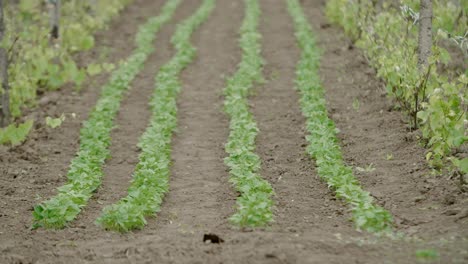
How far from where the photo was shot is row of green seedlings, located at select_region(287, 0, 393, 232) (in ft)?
24.2

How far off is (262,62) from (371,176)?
769 cm

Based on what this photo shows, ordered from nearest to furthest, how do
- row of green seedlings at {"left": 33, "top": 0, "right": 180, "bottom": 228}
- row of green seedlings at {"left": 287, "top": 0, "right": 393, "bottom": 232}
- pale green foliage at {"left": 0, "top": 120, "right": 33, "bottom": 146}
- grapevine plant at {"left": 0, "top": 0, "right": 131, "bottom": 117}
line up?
row of green seedlings at {"left": 287, "top": 0, "right": 393, "bottom": 232} → row of green seedlings at {"left": 33, "top": 0, "right": 180, "bottom": 228} → pale green foliage at {"left": 0, "top": 120, "right": 33, "bottom": 146} → grapevine plant at {"left": 0, "top": 0, "right": 131, "bottom": 117}

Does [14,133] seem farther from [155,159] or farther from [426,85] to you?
[426,85]

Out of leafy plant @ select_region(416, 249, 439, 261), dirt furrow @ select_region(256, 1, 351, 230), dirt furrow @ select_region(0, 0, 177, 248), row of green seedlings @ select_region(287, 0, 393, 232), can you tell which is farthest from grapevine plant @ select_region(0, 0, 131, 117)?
leafy plant @ select_region(416, 249, 439, 261)

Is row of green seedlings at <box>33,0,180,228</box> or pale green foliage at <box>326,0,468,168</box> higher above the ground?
pale green foliage at <box>326,0,468,168</box>

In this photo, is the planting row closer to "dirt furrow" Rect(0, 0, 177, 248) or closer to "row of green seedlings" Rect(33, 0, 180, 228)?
"row of green seedlings" Rect(33, 0, 180, 228)

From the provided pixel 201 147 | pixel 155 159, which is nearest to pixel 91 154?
pixel 155 159

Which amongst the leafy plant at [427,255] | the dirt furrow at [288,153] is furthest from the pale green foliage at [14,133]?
the leafy plant at [427,255]

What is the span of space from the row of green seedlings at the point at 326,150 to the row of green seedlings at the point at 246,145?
0.89m

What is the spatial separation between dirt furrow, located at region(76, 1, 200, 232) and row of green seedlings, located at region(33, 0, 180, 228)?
0.12 m

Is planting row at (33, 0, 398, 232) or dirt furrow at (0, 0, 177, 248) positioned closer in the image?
planting row at (33, 0, 398, 232)

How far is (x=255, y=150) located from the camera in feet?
35.3

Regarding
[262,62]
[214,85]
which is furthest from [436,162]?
[262,62]

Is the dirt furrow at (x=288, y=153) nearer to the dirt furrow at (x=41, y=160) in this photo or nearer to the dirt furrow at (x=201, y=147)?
the dirt furrow at (x=201, y=147)
